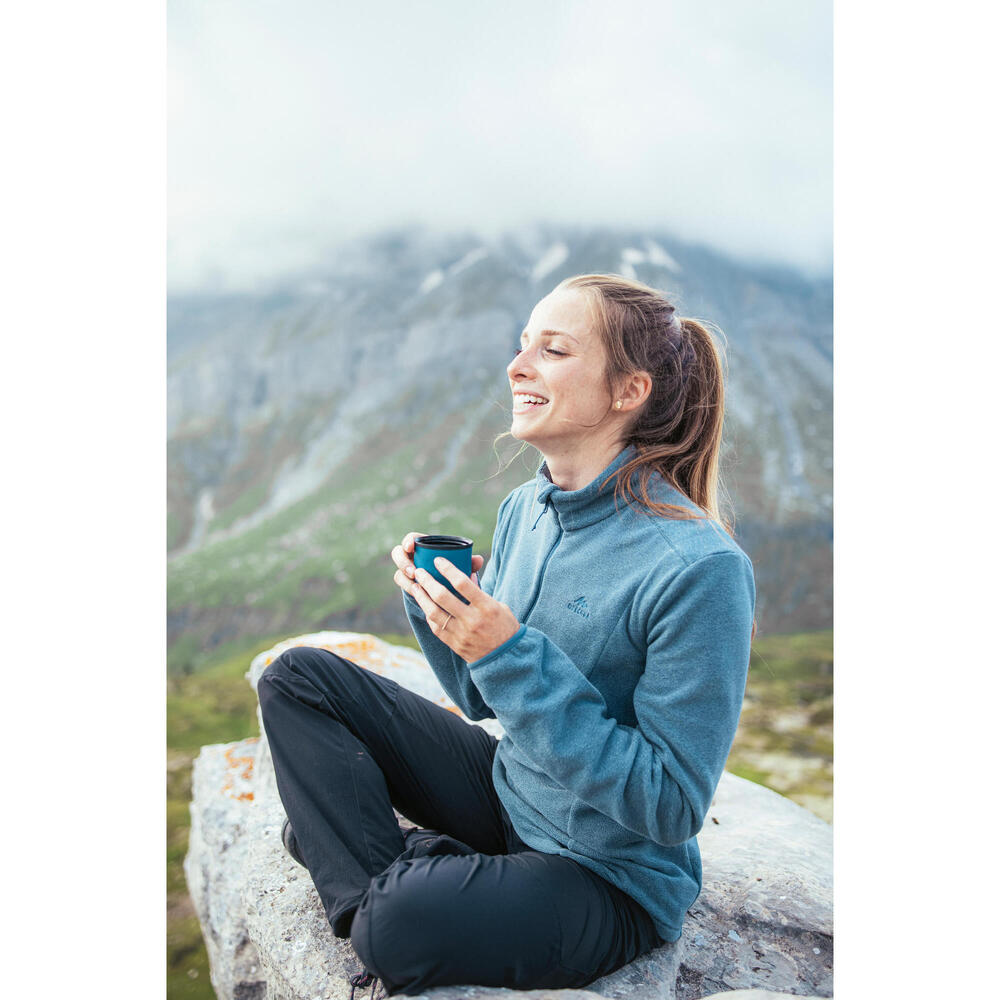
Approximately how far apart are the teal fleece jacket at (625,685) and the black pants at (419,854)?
0.08m

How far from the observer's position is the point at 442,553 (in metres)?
1.35

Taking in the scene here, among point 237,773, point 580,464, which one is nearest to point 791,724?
point 237,773

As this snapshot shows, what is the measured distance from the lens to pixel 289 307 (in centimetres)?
863

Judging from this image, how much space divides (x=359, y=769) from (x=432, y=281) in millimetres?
7439

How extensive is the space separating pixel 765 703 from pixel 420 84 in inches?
205

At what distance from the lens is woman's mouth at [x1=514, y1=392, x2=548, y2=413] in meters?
1.47

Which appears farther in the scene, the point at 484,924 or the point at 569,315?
the point at 569,315

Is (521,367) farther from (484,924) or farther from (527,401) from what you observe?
(484,924)

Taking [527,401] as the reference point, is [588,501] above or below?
below

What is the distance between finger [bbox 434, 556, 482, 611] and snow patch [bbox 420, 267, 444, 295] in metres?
7.41

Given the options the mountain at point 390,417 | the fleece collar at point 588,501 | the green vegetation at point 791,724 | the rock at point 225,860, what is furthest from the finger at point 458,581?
the mountain at point 390,417

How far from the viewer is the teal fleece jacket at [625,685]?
3.97ft

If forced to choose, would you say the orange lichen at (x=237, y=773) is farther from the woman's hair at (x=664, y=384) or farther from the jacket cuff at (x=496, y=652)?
the woman's hair at (x=664, y=384)
